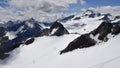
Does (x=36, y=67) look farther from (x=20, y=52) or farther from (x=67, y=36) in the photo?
(x=67, y=36)

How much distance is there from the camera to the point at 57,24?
194375 mm

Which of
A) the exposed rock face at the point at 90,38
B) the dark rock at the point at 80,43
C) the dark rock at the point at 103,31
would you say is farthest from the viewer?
the dark rock at the point at 103,31

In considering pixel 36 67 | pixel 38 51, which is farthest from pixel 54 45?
pixel 36 67

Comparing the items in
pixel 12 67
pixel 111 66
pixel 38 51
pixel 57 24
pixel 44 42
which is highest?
pixel 57 24

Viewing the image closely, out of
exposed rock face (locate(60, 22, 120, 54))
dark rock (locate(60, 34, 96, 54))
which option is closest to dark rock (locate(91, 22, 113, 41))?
exposed rock face (locate(60, 22, 120, 54))

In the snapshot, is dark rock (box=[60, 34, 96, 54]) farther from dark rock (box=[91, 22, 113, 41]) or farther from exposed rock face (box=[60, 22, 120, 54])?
dark rock (box=[91, 22, 113, 41])

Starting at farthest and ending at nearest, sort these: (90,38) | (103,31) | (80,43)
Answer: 1. (103,31)
2. (90,38)
3. (80,43)

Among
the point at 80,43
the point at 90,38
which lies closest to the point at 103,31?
the point at 90,38

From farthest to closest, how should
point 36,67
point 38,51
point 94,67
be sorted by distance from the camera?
point 38,51 → point 36,67 → point 94,67

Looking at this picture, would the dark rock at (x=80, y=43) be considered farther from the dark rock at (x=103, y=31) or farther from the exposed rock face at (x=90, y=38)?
the dark rock at (x=103, y=31)

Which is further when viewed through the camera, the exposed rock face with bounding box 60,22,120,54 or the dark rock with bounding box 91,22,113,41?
the dark rock with bounding box 91,22,113,41

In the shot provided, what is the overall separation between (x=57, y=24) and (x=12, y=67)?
95789 mm

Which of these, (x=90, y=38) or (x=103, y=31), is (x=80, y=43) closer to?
(x=90, y=38)

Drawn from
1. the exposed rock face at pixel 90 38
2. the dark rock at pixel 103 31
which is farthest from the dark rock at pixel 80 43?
the dark rock at pixel 103 31
